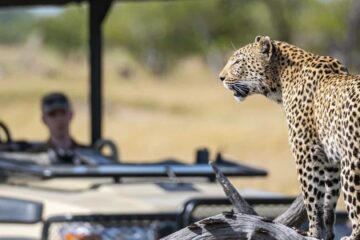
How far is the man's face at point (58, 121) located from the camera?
885 centimetres

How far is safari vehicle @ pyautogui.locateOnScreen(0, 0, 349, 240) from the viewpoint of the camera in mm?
6570

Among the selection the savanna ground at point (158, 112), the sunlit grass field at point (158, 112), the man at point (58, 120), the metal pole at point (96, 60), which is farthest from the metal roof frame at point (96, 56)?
the sunlit grass field at point (158, 112)

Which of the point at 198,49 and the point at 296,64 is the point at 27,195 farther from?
the point at 198,49

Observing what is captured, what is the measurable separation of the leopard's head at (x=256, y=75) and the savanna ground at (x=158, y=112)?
18.6 ft

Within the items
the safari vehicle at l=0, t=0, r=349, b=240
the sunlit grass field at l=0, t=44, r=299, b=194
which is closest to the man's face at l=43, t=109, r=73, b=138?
the safari vehicle at l=0, t=0, r=349, b=240

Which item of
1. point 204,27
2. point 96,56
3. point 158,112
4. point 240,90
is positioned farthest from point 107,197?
point 204,27

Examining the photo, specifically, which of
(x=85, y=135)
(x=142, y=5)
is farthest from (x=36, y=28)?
(x=85, y=135)

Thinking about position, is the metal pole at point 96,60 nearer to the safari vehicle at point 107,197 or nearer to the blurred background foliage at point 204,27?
the safari vehicle at point 107,197

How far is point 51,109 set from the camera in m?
8.97

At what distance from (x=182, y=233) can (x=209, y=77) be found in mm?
52137

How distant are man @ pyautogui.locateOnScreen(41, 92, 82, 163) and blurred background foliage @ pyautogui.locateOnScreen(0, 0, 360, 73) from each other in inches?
948

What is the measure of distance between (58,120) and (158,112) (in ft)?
90.9

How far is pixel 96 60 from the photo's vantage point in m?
9.52

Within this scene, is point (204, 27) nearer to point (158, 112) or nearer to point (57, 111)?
point (158, 112)
